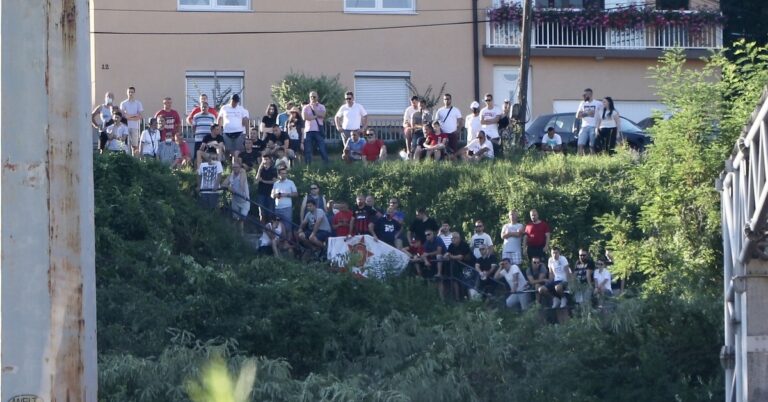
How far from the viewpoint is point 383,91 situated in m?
36.1

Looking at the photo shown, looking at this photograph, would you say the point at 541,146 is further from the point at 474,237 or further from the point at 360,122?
the point at 474,237

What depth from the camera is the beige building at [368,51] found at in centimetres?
3447

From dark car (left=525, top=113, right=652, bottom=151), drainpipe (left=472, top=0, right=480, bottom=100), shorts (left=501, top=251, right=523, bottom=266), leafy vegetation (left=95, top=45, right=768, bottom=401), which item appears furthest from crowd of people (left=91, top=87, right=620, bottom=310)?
drainpipe (left=472, top=0, right=480, bottom=100)

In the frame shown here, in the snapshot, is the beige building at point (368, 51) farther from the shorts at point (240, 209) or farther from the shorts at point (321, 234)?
the shorts at point (321, 234)

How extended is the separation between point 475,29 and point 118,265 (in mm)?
18033

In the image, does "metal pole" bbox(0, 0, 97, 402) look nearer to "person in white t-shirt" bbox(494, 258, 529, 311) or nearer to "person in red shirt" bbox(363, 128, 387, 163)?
"person in white t-shirt" bbox(494, 258, 529, 311)

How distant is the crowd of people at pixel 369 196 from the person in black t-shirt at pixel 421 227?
2 cm

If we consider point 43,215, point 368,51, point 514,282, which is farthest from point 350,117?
point 43,215

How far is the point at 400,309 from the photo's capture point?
2116 cm

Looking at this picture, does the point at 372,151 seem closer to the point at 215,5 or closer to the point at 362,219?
the point at 362,219

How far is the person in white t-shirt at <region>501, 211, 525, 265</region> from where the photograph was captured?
75.7 feet

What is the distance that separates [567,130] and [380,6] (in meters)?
8.50

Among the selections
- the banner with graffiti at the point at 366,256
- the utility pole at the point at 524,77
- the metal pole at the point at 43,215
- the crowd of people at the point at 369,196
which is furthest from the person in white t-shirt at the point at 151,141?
the metal pole at the point at 43,215

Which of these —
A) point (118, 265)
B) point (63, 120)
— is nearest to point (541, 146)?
point (118, 265)
